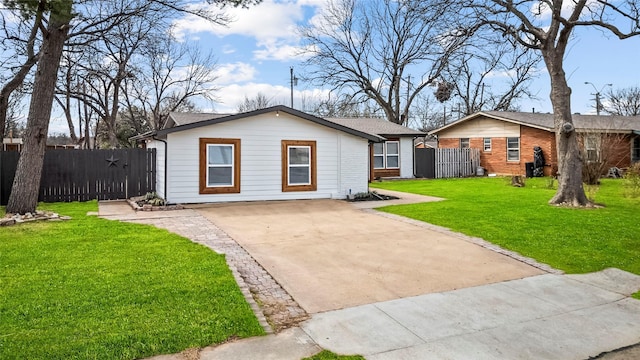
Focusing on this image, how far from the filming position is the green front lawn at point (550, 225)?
6.48m

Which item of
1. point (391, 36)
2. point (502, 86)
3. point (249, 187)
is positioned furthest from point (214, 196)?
point (502, 86)

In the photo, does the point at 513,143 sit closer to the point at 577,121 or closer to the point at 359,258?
the point at 577,121

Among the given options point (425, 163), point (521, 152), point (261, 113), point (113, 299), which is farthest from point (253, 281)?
point (521, 152)

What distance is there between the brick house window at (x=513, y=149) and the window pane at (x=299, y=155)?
15271 millimetres

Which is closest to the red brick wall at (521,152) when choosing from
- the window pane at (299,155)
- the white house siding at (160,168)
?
the window pane at (299,155)

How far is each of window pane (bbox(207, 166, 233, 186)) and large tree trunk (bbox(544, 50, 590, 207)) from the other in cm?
925

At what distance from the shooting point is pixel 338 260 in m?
6.28

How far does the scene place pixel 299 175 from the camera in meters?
13.6

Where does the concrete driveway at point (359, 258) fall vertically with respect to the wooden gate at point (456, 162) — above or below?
below

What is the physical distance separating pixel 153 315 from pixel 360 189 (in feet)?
35.5

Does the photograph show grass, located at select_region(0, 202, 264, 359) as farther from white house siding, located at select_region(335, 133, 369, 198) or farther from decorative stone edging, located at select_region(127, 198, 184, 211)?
white house siding, located at select_region(335, 133, 369, 198)

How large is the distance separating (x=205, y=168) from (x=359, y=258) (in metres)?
7.35

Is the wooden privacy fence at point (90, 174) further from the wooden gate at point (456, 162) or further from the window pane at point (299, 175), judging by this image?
the wooden gate at point (456, 162)

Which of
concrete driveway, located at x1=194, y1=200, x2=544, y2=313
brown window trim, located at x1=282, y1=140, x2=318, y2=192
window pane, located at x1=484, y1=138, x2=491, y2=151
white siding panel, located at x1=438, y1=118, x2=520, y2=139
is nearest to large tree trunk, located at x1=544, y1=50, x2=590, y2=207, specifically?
concrete driveway, located at x1=194, y1=200, x2=544, y2=313
